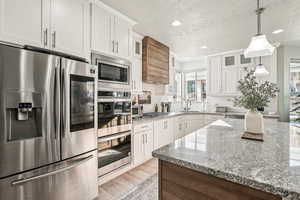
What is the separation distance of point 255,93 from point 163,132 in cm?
228

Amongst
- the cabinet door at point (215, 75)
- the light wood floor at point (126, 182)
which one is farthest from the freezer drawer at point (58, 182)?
the cabinet door at point (215, 75)

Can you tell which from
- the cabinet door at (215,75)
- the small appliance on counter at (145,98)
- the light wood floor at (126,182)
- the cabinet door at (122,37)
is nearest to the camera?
the light wood floor at (126,182)

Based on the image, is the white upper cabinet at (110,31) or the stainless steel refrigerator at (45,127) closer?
the stainless steel refrigerator at (45,127)

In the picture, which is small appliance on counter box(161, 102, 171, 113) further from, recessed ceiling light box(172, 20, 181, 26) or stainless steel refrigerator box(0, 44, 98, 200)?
stainless steel refrigerator box(0, 44, 98, 200)

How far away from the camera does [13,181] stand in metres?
1.15

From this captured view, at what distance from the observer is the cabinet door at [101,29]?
1.98m

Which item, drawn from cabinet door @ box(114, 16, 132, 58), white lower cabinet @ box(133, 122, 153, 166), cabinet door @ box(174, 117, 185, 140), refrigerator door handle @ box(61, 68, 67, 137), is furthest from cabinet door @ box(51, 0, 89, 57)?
cabinet door @ box(174, 117, 185, 140)

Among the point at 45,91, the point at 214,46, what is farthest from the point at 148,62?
the point at 45,91

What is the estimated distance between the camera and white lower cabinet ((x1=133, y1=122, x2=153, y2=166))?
264cm

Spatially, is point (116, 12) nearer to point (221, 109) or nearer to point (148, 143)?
point (148, 143)

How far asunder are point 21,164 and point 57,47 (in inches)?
45.6

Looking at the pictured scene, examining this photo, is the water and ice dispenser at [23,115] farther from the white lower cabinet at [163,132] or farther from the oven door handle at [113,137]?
the white lower cabinet at [163,132]

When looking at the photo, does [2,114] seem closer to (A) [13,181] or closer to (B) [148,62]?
(A) [13,181]

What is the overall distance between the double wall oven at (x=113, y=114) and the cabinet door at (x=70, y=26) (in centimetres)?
27
